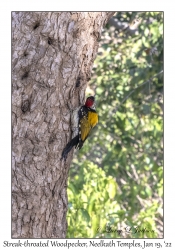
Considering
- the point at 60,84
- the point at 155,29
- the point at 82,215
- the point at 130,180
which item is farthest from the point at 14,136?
the point at 130,180

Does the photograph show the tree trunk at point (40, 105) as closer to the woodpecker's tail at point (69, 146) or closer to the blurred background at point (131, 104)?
the woodpecker's tail at point (69, 146)

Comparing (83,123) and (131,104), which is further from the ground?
(131,104)

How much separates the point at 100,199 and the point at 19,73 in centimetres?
143

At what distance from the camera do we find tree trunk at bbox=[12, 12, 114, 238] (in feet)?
11.3

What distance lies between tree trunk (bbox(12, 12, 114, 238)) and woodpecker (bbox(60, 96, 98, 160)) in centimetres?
5

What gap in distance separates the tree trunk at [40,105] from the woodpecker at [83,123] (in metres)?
0.05

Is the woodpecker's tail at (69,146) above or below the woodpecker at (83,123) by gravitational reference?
below

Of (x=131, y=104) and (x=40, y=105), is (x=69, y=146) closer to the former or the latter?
(x=40, y=105)

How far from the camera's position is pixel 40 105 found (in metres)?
3.45

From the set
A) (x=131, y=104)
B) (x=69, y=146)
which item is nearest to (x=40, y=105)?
(x=69, y=146)

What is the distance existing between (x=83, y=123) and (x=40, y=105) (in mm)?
459

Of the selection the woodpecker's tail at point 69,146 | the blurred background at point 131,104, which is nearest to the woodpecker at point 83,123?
the woodpecker's tail at point 69,146

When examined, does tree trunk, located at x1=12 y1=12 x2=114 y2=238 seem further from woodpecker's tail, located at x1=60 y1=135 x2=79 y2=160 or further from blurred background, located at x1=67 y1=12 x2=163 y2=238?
blurred background, located at x1=67 y1=12 x2=163 y2=238

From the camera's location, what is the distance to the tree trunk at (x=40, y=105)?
3434 mm
